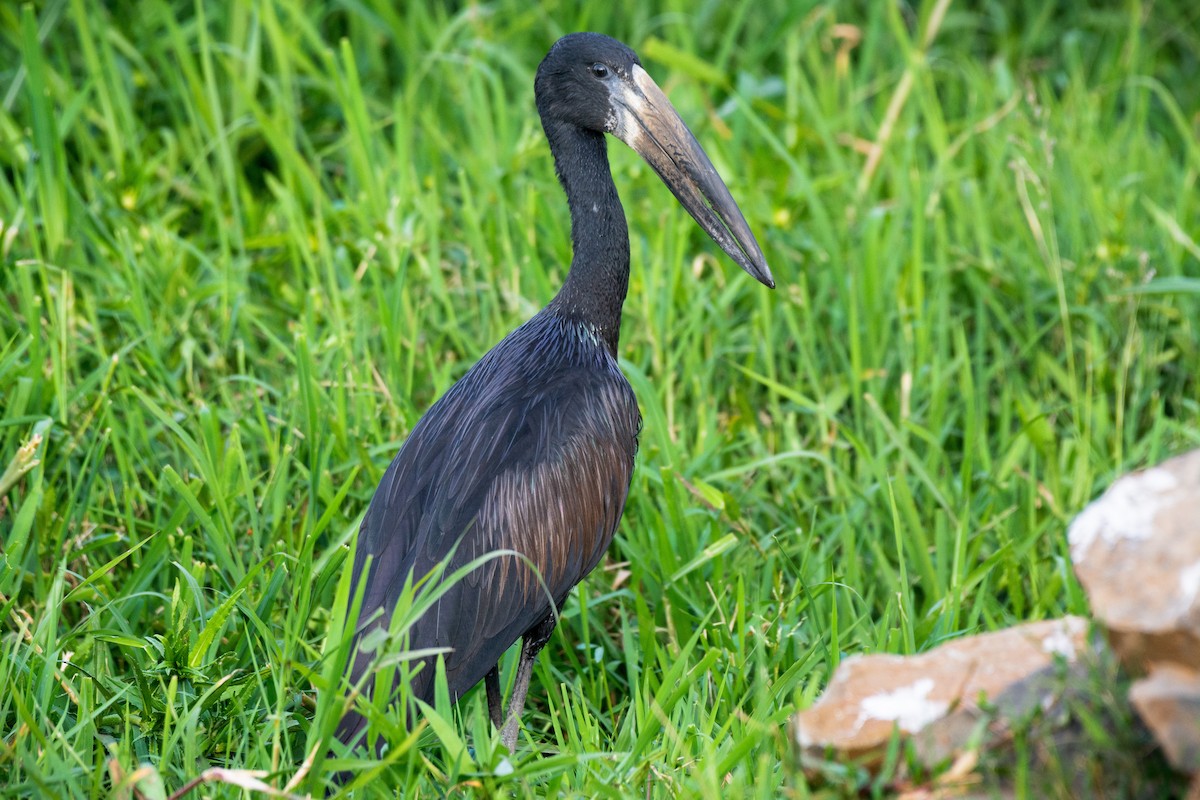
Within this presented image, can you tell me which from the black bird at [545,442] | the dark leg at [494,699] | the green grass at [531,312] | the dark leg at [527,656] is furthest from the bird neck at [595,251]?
the dark leg at [494,699]

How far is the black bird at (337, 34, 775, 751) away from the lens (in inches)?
130

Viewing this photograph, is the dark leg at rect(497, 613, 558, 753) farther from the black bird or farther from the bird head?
the bird head

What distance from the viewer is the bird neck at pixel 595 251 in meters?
3.93

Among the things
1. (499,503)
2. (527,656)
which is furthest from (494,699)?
(499,503)

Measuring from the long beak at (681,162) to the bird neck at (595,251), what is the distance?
0.16 meters

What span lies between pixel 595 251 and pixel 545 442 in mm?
707

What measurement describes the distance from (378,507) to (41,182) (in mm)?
2432

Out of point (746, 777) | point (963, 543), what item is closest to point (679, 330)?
point (963, 543)

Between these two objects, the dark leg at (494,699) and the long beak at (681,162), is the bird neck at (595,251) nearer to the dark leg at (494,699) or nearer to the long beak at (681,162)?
the long beak at (681,162)

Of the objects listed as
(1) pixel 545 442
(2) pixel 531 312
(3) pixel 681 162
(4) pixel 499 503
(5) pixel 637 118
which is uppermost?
(5) pixel 637 118

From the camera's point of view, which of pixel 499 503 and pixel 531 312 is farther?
pixel 531 312

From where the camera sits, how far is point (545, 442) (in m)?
3.54

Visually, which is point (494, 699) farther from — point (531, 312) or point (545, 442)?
point (531, 312)

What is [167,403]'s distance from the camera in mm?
4363
